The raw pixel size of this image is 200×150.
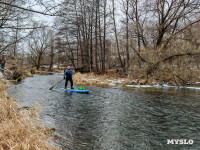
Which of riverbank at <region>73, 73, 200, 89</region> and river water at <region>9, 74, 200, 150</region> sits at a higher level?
riverbank at <region>73, 73, 200, 89</region>

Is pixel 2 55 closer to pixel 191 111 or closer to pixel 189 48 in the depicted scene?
pixel 191 111

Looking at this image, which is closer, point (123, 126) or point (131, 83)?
point (123, 126)

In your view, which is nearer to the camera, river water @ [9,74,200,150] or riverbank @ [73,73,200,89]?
river water @ [9,74,200,150]

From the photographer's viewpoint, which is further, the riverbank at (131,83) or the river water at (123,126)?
the riverbank at (131,83)

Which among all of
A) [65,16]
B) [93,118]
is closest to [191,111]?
[93,118]

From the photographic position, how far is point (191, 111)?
270 inches

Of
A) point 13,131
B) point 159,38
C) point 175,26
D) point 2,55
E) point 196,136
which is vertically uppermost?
point 175,26

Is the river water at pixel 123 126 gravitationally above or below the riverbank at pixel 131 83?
below

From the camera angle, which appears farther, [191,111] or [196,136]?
[191,111]

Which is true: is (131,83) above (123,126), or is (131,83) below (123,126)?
above

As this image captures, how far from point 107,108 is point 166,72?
905 centimetres

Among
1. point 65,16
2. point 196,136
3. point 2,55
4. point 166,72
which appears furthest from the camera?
point 166,72

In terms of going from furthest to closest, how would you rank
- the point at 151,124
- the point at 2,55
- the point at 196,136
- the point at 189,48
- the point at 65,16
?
the point at 189,48, the point at 2,55, the point at 151,124, the point at 196,136, the point at 65,16

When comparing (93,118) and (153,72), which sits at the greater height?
(153,72)
